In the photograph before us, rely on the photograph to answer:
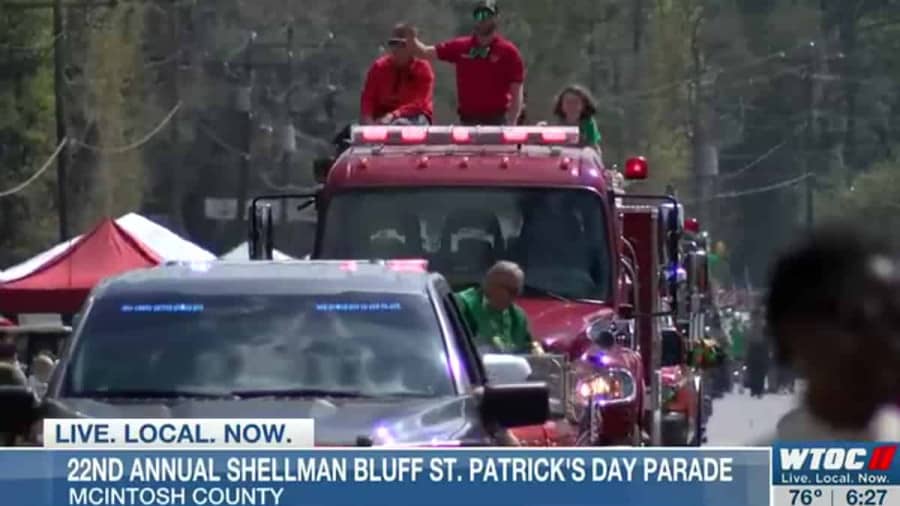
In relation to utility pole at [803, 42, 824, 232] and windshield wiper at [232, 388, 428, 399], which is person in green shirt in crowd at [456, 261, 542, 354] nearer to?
windshield wiper at [232, 388, 428, 399]

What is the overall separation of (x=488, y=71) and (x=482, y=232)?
2849mm

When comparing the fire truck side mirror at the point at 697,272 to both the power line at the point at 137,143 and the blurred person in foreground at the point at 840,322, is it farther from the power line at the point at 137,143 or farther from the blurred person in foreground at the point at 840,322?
the power line at the point at 137,143

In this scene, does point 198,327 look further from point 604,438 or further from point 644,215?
point 644,215

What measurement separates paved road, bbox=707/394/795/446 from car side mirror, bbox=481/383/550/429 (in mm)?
12265

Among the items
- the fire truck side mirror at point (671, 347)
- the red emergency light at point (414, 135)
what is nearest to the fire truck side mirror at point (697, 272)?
the fire truck side mirror at point (671, 347)

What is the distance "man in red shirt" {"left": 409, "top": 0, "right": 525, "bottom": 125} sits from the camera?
57.4ft

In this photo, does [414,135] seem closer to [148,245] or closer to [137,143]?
[148,245]

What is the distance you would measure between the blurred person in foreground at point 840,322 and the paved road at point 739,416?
54.0 feet

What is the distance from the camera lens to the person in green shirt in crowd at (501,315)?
523 inches

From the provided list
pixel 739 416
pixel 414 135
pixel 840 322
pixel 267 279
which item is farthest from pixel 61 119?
pixel 840 322

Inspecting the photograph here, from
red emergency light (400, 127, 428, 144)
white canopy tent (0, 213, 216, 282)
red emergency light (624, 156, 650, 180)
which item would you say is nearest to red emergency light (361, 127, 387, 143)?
red emergency light (400, 127, 428, 144)

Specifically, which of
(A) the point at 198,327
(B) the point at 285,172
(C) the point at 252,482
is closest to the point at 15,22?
(B) the point at 285,172

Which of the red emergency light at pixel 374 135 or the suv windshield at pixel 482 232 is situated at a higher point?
the red emergency light at pixel 374 135

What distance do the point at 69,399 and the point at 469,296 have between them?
4.53 metres
